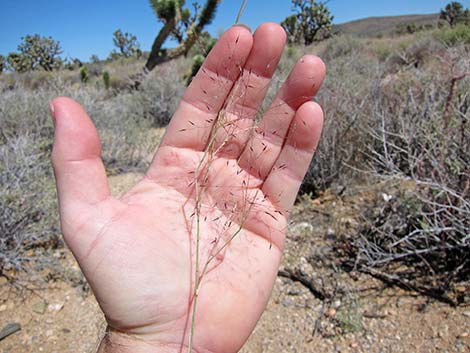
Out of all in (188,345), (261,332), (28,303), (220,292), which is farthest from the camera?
(28,303)

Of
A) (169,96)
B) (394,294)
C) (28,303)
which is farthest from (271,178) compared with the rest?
(169,96)

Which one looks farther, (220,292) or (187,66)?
(187,66)

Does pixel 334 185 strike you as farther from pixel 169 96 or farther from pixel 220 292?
pixel 169 96

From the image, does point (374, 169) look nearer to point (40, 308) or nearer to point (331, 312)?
point (331, 312)

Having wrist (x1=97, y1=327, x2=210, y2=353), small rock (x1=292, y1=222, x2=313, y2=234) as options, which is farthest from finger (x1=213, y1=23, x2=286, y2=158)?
small rock (x1=292, y1=222, x2=313, y2=234)

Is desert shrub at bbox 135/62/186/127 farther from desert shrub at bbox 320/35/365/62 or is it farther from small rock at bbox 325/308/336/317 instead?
small rock at bbox 325/308/336/317

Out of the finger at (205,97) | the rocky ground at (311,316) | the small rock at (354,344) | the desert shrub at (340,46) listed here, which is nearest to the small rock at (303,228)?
the rocky ground at (311,316)

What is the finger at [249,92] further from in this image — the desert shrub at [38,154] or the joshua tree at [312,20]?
the joshua tree at [312,20]

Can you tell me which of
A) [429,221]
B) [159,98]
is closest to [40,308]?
[429,221]
